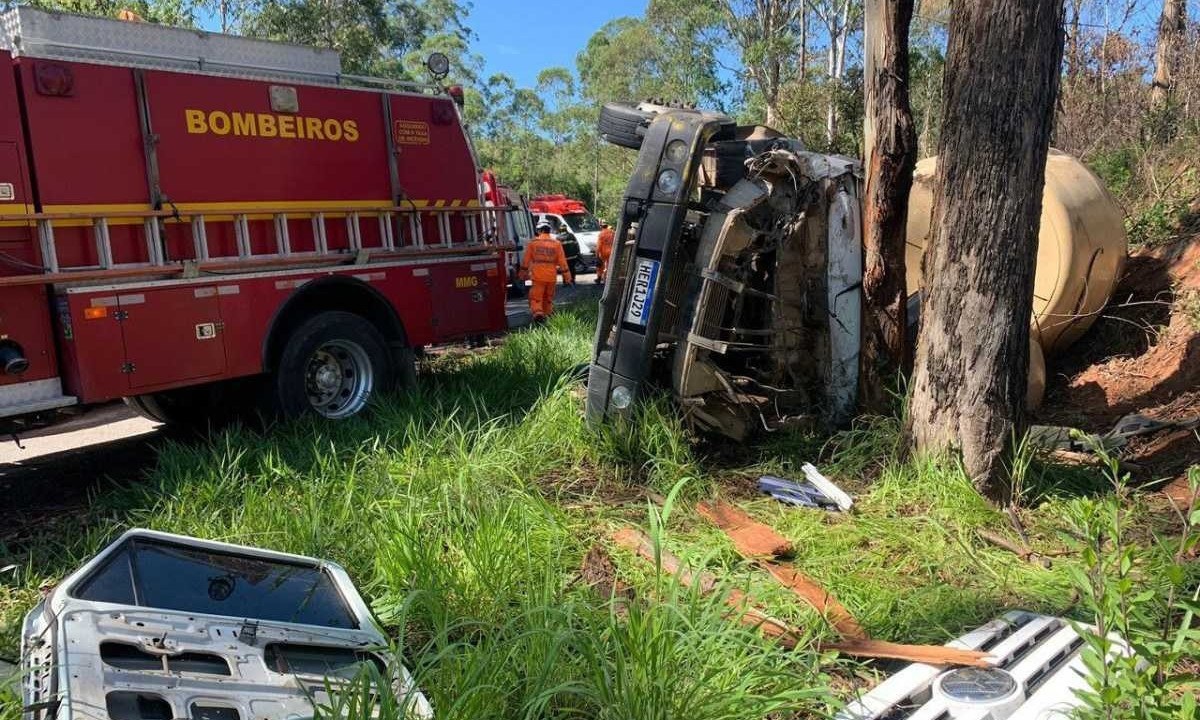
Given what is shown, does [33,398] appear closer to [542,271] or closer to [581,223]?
[542,271]

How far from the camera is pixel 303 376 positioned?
587 centimetres

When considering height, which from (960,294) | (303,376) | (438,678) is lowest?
(438,678)

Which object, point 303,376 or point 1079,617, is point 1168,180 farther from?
point 303,376

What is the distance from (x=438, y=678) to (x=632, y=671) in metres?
0.53

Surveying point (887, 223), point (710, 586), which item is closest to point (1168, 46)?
point (887, 223)

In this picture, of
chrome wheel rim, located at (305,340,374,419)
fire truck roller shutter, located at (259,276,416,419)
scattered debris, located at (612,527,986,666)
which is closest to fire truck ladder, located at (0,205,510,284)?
fire truck roller shutter, located at (259,276,416,419)

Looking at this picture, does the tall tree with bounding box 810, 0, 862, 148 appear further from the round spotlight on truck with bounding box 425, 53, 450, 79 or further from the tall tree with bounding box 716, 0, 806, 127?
the round spotlight on truck with bounding box 425, 53, 450, 79

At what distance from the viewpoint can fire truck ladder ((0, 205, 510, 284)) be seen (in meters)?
4.82

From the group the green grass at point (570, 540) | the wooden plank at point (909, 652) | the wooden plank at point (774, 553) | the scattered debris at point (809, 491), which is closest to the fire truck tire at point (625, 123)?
the green grass at point (570, 540)

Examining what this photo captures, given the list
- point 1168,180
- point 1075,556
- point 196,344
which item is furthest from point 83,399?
point 1168,180

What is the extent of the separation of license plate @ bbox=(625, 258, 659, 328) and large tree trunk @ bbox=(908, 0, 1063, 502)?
4.46ft

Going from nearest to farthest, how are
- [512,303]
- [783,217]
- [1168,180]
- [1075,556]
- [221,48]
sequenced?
[1075,556], [783,217], [221,48], [1168,180], [512,303]

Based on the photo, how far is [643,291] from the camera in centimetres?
441

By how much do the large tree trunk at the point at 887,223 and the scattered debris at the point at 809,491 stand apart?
850 mm
